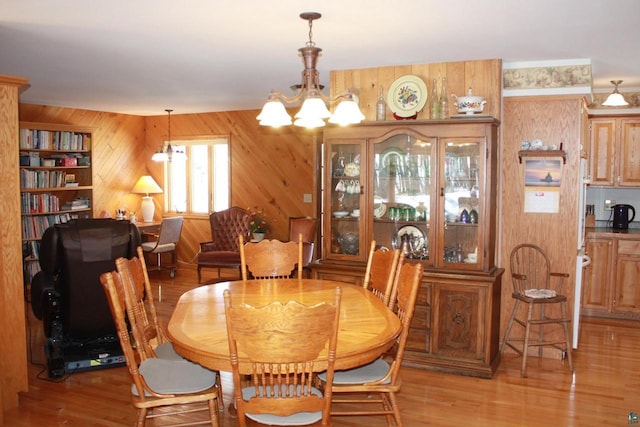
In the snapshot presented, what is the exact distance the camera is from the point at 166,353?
10.3 feet

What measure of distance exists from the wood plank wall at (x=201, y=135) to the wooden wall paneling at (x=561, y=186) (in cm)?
331

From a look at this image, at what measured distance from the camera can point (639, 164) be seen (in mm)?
6148

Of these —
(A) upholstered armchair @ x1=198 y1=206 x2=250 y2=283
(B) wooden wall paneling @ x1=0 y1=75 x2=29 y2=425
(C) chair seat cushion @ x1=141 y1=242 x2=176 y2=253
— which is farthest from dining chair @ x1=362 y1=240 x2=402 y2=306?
(C) chair seat cushion @ x1=141 y1=242 x2=176 y2=253

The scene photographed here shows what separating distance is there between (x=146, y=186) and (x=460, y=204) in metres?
5.71

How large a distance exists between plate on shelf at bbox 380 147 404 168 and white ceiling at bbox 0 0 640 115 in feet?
2.33

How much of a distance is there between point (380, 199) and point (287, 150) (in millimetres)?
3443

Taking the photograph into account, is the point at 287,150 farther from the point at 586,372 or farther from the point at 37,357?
the point at 586,372

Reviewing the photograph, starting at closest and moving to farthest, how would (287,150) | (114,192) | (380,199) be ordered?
(380,199), (287,150), (114,192)

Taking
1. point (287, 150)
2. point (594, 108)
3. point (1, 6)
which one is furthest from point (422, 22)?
point (287, 150)

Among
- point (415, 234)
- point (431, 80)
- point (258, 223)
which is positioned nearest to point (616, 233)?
point (415, 234)

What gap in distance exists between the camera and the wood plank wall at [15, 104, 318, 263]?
25.9 ft

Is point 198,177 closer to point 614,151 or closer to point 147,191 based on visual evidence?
point 147,191

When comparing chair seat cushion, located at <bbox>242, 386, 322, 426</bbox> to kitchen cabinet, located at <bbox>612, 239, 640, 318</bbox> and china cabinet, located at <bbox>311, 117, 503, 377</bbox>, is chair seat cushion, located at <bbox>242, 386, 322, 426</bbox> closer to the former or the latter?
china cabinet, located at <bbox>311, 117, 503, 377</bbox>

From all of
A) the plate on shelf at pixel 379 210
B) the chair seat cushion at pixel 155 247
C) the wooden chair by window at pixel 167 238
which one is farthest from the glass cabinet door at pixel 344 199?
the chair seat cushion at pixel 155 247
